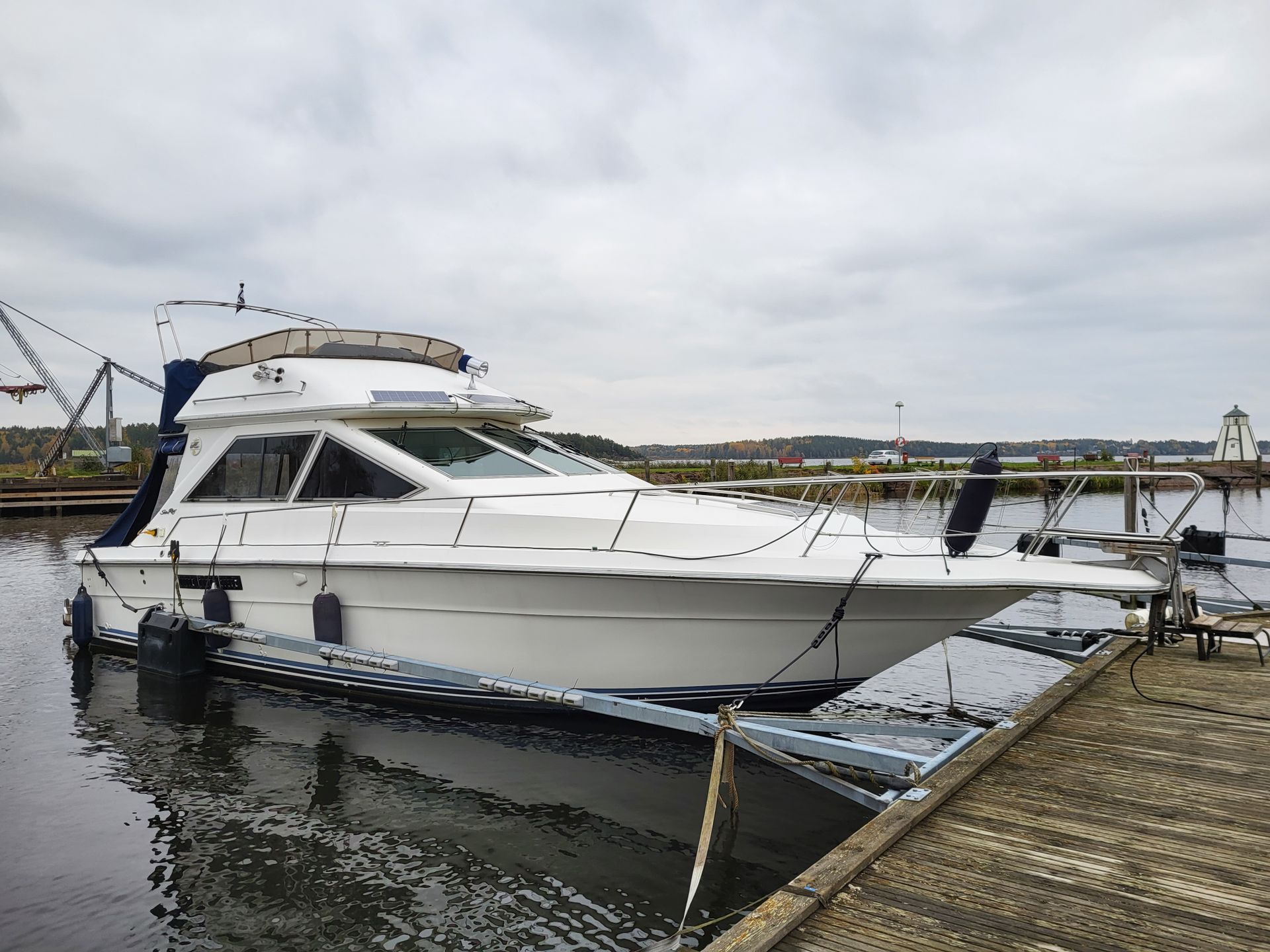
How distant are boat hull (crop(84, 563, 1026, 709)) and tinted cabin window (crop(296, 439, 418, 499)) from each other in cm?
72

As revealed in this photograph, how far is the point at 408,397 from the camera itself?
7.51 metres

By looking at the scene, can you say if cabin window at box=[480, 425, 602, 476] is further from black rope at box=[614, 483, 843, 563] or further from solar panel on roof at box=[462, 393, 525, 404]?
black rope at box=[614, 483, 843, 563]

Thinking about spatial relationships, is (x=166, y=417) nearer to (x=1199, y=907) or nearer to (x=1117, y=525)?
(x=1199, y=907)

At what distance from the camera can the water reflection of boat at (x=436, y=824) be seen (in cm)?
424

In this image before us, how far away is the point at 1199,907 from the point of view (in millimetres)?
3086

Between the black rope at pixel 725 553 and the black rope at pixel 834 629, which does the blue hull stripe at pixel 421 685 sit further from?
the black rope at pixel 725 553

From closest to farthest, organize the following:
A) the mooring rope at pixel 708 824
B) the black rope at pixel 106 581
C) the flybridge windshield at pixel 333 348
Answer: the mooring rope at pixel 708 824 → the flybridge windshield at pixel 333 348 → the black rope at pixel 106 581

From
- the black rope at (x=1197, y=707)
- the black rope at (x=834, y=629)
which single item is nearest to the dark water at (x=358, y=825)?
the black rope at (x=834, y=629)

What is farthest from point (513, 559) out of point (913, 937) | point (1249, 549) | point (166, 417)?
point (1249, 549)

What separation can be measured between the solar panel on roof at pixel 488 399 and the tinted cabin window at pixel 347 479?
1.05 metres

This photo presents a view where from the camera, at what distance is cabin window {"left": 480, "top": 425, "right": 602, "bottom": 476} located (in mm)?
7734

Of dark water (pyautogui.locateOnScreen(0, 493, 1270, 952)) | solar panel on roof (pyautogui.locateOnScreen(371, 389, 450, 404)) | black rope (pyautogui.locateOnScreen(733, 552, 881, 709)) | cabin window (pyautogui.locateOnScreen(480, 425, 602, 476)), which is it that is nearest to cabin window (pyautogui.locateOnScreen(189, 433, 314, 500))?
solar panel on roof (pyautogui.locateOnScreen(371, 389, 450, 404))

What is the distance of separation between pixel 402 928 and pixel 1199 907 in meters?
3.46

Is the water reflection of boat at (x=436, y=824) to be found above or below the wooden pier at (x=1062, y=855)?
below
